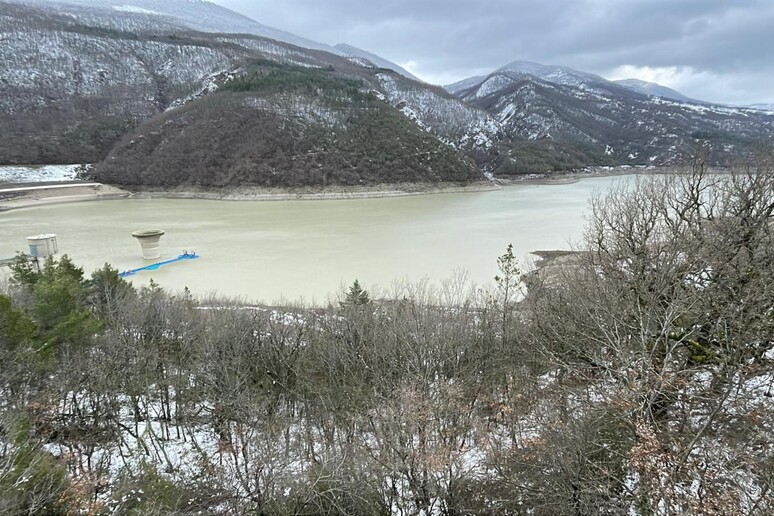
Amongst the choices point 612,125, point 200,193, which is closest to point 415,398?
point 200,193

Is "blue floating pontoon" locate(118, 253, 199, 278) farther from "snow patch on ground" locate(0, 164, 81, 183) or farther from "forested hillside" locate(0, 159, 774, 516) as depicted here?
"snow patch on ground" locate(0, 164, 81, 183)

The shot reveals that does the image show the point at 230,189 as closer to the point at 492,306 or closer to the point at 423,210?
the point at 423,210

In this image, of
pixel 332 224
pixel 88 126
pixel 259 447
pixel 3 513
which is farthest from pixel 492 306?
pixel 88 126

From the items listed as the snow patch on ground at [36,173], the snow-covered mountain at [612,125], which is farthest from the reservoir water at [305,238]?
the snow-covered mountain at [612,125]

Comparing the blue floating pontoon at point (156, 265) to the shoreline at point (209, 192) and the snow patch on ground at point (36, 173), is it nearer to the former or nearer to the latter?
the shoreline at point (209, 192)

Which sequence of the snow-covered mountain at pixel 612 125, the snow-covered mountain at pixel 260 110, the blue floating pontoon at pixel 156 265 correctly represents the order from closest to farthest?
the blue floating pontoon at pixel 156 265 → the snow-covered mountain at pixel 260 110 → the snow-covered mountain at pixel 612 125

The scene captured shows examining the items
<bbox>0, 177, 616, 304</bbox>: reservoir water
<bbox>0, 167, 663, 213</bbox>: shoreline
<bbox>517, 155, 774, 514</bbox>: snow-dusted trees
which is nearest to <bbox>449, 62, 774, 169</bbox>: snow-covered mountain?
<bbox>0, 167, 663, 213</bbox>: shoreline

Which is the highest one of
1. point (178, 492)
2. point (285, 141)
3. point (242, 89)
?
point (242, 89)
